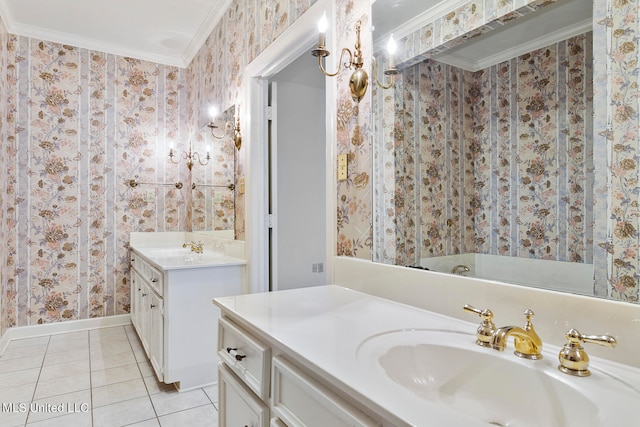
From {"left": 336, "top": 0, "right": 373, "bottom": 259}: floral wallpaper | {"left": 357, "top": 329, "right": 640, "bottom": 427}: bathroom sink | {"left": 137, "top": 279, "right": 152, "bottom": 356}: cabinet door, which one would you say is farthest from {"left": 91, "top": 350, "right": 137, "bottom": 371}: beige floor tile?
{"left": 357, "top": 329, "right": 640, "bottom": 427}: bathroom sink

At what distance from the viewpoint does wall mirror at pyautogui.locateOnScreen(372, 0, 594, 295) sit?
0.89m

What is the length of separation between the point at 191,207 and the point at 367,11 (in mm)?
2935

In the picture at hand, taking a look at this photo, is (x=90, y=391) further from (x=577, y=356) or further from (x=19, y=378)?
(x=577, y=356)

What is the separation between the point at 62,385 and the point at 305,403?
2351mm

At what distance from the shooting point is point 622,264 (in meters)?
0.80

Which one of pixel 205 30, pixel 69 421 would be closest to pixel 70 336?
pixel 69 421

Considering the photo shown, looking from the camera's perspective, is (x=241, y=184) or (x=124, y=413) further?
(x=241, y=184)

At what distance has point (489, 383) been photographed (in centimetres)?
82

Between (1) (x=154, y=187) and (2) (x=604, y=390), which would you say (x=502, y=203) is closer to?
(2) (x=604, y=390)

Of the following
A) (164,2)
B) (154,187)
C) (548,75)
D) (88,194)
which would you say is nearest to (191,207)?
(154,187)

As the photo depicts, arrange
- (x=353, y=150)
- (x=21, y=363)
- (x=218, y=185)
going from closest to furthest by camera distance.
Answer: (x=353, y=150)
(x=21, y=363)
(x=218, y=185)

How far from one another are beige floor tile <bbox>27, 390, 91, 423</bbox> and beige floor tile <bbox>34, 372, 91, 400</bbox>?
0.05 meters

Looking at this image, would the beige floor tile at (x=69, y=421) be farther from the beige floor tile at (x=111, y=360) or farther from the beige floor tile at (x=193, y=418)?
the beige floor tile at (x=111, y=360)

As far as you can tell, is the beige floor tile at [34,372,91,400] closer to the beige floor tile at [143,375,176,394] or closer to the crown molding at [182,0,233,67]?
the beige floor tile at [143,375,176,394]
